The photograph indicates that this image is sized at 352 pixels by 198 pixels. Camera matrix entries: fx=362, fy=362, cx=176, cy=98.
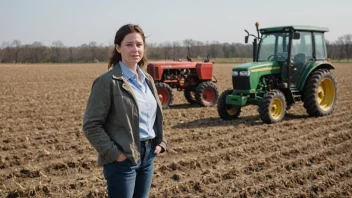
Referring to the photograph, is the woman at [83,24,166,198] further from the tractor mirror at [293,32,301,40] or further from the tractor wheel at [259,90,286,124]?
the tractor mirror at [293,32,301,40]

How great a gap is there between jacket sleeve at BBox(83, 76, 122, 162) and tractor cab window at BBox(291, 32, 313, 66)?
663 cm

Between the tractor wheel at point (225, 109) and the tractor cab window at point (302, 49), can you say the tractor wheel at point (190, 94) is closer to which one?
the tractor wheel at point (225, 109)

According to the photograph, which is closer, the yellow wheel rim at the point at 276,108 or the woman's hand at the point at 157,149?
the woman's hand at the point at 157,149

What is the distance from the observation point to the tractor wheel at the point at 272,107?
24.2ft

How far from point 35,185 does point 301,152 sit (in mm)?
3809

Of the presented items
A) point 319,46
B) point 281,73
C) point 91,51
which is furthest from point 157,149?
point 91,51

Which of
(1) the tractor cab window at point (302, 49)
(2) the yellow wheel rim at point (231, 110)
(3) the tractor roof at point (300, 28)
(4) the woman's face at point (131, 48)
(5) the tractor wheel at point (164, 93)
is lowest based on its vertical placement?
(2) the yellow wheel rim at point (231, 110)

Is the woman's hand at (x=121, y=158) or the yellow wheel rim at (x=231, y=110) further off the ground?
the woman's hand at (x=121, y=158)

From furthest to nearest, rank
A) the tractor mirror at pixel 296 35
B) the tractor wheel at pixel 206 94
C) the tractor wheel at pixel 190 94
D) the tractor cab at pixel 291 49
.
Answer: the tractor wheel at pixel 190 94 < the tractor wheel at pixel 206 94 < the tractor cab at pixel 291 49 < the tractor mirror at pixel 296 35

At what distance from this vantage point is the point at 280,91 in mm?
7711

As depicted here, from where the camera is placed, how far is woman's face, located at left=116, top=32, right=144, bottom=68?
2131 millimetres

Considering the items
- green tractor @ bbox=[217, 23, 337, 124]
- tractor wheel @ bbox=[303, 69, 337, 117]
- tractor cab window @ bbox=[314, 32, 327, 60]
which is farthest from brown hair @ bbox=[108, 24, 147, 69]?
tractor cab window @ bbox=[314, 32, 327, 60]

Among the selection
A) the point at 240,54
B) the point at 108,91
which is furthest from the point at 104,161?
the point at 240,54

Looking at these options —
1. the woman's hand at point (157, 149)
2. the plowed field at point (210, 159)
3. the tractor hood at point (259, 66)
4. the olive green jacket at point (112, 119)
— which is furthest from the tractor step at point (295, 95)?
the olive green jacket at point (112, 119)
